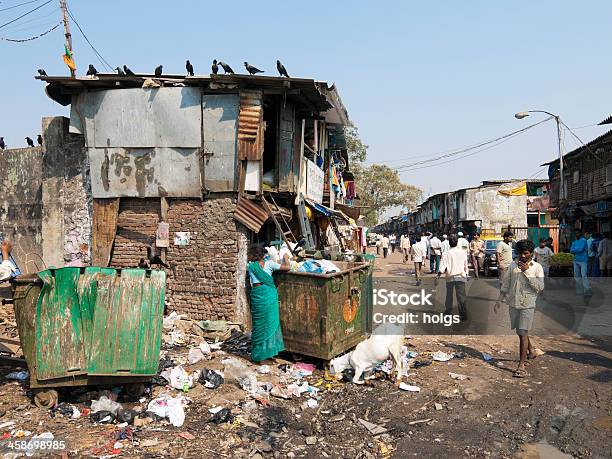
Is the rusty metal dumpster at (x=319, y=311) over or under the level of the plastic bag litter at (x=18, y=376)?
over

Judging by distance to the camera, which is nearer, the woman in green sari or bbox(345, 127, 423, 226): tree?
the woman in green sari

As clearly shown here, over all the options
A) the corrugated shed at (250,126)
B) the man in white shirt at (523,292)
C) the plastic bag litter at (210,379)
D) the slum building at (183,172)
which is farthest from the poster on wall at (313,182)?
the plastic bag litter at (210,379)

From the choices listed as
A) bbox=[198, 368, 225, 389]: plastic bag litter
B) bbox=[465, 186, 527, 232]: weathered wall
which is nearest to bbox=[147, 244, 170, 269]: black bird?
bbox=[198, 368, 225, 389]: plastic bag litter

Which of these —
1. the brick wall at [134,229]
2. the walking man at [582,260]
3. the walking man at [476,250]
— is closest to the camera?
the brick wall at [134,229]

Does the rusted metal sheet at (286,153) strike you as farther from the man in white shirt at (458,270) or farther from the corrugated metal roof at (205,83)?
the man in white shirt at (458,270)

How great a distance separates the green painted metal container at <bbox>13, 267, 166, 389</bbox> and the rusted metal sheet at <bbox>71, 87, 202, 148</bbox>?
469cm

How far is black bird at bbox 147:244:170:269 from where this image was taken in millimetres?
8895

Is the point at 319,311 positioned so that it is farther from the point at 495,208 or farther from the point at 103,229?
the point at 495,208

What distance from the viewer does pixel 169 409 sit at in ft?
15.3

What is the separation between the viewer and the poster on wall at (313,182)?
1125 cm

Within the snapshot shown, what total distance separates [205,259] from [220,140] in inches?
91.1

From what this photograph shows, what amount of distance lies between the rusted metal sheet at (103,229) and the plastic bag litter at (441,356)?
6.49 meters

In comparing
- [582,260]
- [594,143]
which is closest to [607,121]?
[594,143]

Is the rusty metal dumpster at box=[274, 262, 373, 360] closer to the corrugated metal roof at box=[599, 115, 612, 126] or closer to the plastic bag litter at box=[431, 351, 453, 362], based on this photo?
the plastic bag litter at box=[431, 351, 453, 362]
